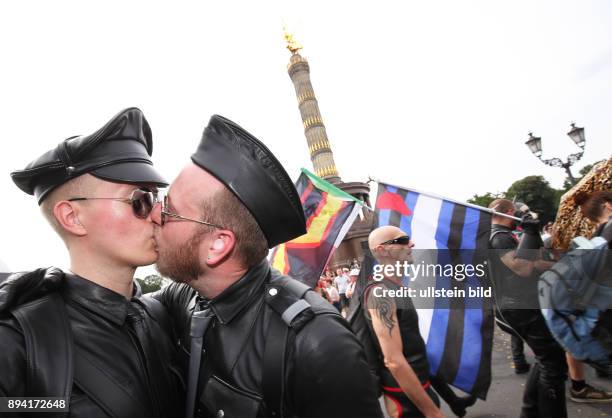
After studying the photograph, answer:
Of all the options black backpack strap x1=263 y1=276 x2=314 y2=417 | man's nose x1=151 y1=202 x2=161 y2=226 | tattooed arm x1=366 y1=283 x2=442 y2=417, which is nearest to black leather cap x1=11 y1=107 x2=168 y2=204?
man's nose x1=151 y1=202 x2=161 y2=226

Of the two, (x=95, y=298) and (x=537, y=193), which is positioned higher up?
(x=537, y=193)

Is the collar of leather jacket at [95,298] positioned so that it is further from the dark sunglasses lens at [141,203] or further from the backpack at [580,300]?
the backpack at [580,300]

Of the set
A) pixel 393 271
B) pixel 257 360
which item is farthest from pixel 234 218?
pixel 393 271

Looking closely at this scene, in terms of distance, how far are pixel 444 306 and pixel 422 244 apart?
718 mm

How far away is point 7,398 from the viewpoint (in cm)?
113

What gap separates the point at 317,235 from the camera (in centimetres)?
493

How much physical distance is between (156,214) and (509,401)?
14.3 ft

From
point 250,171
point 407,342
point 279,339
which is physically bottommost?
point 407,342

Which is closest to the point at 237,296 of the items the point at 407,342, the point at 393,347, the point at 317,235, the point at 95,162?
the point at 95,162

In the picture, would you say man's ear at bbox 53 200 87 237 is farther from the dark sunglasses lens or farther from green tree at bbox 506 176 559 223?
green tree at bbox 506 176 559 223

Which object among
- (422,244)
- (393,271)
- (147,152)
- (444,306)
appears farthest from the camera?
(422,244)

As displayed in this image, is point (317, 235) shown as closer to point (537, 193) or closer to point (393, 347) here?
point (393, 347)

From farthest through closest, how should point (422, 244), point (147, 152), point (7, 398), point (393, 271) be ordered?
1. point (422, 244)
2. point (393, 271)
3. point (147, 152)
4. point (7, 398)

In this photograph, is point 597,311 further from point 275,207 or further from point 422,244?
point 275,207
